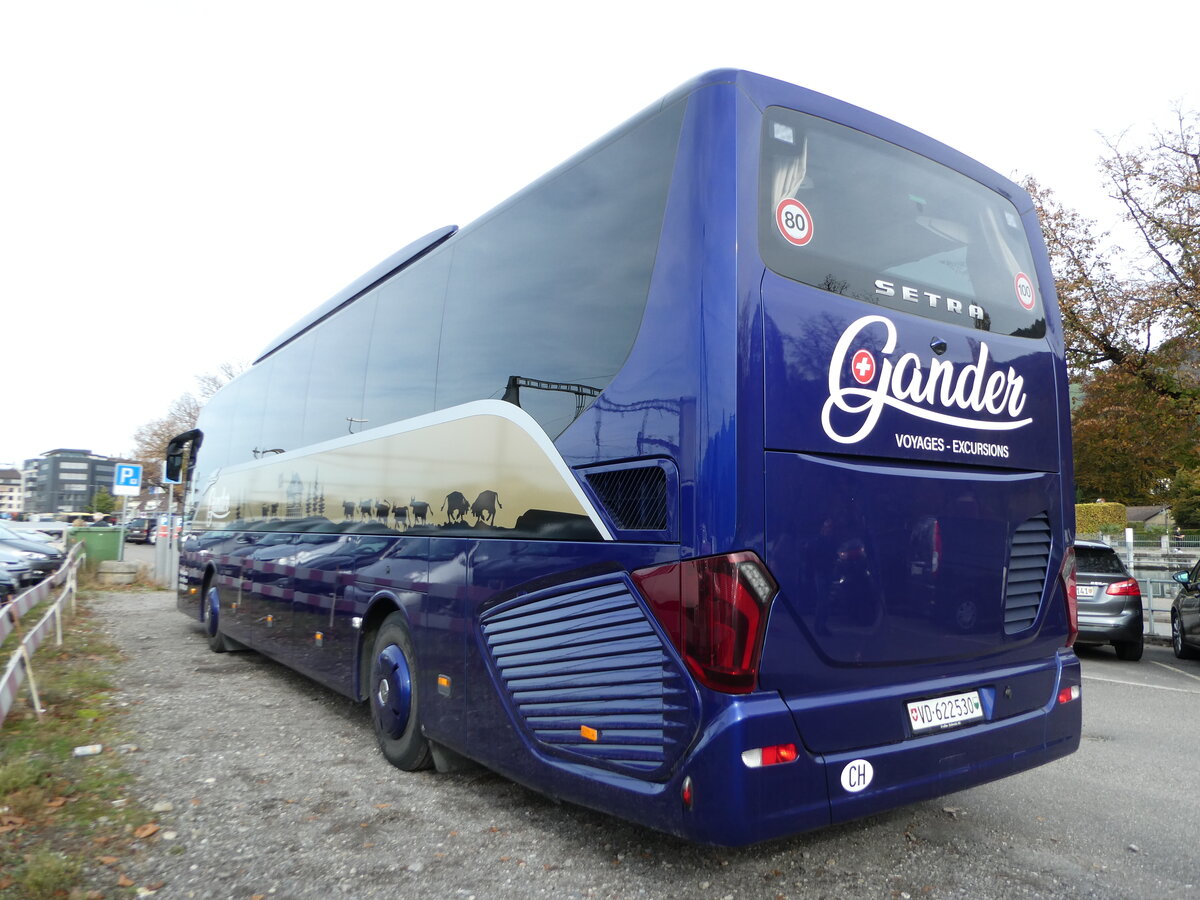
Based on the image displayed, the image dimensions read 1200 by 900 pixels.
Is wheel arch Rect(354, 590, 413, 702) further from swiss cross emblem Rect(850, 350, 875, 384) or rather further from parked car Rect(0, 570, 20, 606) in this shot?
parked car Rect(0, 570, 20, 606)

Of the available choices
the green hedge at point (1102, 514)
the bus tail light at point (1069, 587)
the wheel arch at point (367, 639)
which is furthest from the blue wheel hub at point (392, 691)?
the green hedge at point (1102, 514)

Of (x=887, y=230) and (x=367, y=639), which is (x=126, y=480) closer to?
A: (x=367, y=639)

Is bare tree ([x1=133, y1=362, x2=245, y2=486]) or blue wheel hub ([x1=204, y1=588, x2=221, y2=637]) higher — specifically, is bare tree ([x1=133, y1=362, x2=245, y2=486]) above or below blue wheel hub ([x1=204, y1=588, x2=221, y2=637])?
above

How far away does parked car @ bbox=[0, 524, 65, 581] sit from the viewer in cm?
1998

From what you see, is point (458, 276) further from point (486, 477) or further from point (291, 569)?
point (291, 569)

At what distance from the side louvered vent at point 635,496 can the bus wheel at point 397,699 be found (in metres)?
2.26

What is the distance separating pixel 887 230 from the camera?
12.9 ft

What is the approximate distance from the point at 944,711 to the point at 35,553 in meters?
22.9

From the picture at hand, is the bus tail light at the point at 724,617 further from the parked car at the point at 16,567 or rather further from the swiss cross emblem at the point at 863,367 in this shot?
the parked car at the point at 16,567

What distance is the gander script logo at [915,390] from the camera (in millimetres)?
3516

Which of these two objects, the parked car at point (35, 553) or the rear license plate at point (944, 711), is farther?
the parked car at point (35, 553)

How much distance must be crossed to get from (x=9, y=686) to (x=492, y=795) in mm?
3624

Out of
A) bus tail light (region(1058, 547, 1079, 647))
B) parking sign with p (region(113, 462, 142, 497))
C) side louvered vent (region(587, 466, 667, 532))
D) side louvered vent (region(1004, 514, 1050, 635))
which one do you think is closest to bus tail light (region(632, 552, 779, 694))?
side louvered vent (region(587, 466, 667, 532))

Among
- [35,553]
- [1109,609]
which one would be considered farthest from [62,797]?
[35,553]
